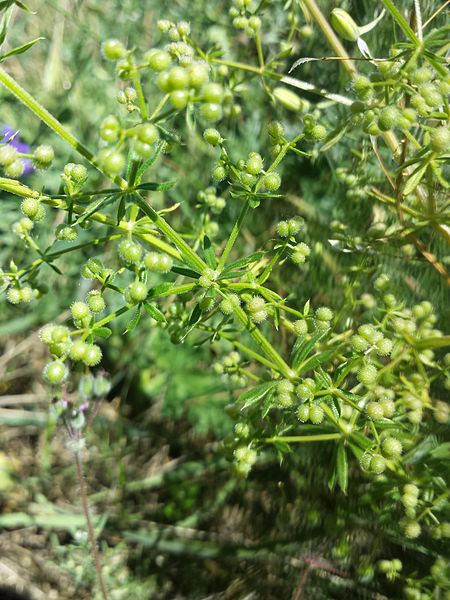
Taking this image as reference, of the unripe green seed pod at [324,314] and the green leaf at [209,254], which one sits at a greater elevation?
the green leaf at [209,254]

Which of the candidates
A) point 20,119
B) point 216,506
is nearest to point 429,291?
point 216,506

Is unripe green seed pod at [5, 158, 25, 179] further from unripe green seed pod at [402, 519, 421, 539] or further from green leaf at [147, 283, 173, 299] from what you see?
unripe green seed pod at [402, 519, 421, 539]

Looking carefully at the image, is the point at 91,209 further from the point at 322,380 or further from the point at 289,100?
the point at 289,100

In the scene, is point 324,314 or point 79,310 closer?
point 79,310

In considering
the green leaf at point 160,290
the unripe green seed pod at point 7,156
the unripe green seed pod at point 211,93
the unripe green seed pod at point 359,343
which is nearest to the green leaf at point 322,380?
the unripe green seed pod at point 359,343

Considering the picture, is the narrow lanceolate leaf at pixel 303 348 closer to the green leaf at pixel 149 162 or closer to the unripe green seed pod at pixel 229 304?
the unripe green seed pod at pixel 229 304

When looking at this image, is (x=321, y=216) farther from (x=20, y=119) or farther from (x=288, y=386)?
(x=20, y=119)

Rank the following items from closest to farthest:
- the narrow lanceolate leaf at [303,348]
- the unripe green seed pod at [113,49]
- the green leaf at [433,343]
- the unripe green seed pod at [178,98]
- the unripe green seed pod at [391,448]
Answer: the unripe green seed pod at [178,98] < the unripe green seed pod at [113,49] < the unripe green seed pod at [391,448] < the narrow lanceolate leaf at [303,348] < the green leaf at [433,343]

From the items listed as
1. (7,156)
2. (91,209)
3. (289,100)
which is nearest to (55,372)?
(91,209)

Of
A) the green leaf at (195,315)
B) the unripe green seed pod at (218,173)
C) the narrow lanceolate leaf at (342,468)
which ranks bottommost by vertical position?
the narrow lanceolate leaf at (342,468)

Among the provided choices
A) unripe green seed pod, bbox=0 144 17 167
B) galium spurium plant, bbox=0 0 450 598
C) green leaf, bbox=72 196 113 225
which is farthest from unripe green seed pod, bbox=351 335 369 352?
unripe green seed pod, bbox=0 144 17 167

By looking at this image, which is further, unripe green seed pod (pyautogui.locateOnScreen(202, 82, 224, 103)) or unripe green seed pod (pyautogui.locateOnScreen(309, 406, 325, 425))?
unripe green seed pod (pyautogui.locateOnScreen(309, 406, 325, 425))
